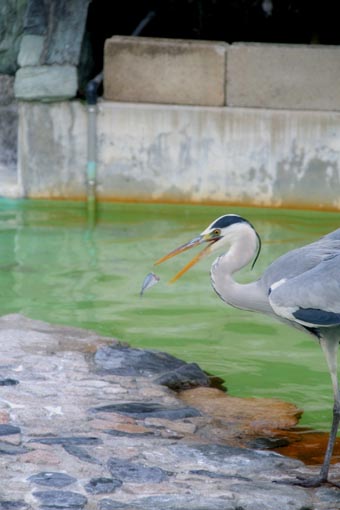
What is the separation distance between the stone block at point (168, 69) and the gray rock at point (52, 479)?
621 centimetres

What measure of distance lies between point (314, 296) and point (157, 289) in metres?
3.43

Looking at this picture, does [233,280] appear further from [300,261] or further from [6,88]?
[6,88]

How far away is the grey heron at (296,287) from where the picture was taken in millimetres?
4992

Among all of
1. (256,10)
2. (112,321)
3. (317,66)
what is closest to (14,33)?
(256,10)

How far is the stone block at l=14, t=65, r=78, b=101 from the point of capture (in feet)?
33.8

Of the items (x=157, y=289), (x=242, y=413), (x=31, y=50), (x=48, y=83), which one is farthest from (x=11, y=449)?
(x=31, y=50)

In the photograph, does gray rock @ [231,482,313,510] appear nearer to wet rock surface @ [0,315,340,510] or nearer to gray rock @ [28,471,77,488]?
wet rock surface @ [0,315,340,510]

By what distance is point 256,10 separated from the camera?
11578mm

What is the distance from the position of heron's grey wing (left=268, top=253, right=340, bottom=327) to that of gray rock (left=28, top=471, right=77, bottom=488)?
1238mm

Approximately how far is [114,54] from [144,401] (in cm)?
528

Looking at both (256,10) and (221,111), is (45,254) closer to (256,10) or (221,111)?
(221,111)

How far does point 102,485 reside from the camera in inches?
181

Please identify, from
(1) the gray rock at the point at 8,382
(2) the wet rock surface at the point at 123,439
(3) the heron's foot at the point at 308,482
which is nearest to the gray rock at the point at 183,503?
(2) the wet rock surface at the point at 123,439

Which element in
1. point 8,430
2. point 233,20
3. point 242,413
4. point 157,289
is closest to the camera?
point 8,430
